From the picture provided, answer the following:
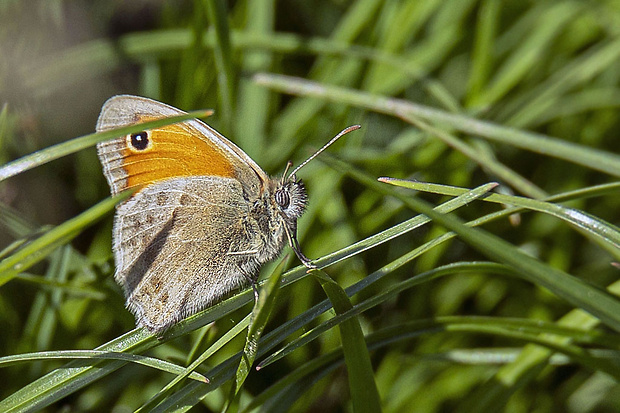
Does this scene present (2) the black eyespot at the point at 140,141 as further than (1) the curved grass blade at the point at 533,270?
Yes

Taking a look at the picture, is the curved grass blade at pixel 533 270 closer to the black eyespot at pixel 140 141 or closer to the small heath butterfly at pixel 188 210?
the small heath butterfly at pixel 188 210

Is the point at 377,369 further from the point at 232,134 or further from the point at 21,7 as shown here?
the point at 21,7

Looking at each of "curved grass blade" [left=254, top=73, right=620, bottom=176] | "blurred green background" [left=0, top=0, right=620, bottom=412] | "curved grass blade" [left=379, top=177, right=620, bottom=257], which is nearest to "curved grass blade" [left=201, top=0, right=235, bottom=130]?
"blurred green background" [left=0, top=0, right=620, bottom=412]

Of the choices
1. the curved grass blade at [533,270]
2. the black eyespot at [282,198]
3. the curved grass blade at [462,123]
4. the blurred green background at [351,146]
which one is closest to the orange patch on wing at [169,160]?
the black eyespot at [282,198]

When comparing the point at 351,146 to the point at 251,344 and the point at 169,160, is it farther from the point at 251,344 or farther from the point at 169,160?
the point at 251,344

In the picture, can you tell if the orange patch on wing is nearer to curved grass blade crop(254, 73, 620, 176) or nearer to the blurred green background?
the blurred green background

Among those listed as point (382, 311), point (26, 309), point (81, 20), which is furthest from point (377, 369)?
point (81, 20)

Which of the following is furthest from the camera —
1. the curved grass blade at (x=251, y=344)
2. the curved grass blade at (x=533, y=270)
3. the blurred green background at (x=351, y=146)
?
the blurred green background at (x=351, y=146)

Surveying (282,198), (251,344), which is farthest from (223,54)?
(251,344)
